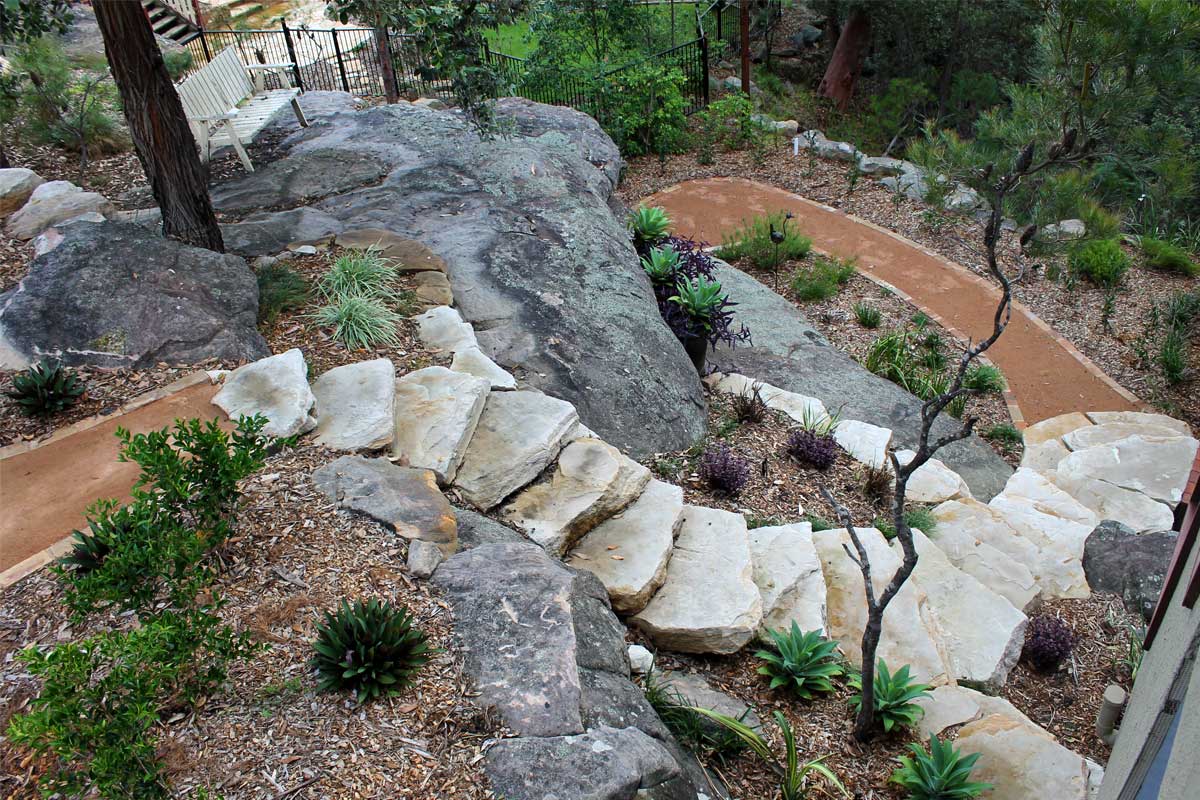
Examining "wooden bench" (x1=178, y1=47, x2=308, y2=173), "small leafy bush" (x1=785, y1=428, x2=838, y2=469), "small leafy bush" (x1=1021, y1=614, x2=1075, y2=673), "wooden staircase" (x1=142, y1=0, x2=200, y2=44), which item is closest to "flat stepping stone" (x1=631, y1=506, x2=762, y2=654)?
"small leafy bush" (x1=785, y1=428, x2=838, y2=469)

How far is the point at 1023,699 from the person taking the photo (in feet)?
14.6

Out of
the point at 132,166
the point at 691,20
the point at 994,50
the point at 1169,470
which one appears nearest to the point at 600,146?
the point at 132,166

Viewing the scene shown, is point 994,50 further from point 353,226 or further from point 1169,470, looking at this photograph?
point 353,226

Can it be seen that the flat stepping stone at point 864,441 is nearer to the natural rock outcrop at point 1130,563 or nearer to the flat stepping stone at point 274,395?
the natural rock outcrop at point 1130,563

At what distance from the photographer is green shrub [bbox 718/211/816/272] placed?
967 centimetres

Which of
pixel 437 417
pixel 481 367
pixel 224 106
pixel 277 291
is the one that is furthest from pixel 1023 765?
pixel 224 106

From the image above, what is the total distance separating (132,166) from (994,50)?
661 inches

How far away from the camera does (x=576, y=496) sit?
4.31 metres

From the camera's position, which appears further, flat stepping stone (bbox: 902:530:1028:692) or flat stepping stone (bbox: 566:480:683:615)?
flat stepping stone (bbox: 902:530:1028:692)

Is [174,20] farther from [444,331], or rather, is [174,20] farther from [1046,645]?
[1046,645]

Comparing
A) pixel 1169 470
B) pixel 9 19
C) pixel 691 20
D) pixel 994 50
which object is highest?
pixel 9 19

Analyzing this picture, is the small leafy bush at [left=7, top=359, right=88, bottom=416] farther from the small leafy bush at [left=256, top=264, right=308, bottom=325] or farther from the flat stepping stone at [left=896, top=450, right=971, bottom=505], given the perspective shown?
the flat stepping stone at [left=896, top=450, right=971, bottom=505]

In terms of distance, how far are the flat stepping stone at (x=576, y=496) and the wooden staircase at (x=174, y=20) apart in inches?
460

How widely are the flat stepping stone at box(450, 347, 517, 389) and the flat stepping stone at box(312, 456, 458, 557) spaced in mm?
1087
